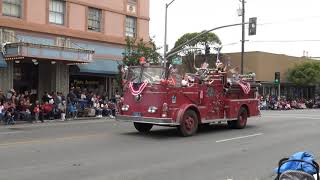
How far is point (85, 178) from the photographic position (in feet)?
31.1

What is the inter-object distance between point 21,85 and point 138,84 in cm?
1527

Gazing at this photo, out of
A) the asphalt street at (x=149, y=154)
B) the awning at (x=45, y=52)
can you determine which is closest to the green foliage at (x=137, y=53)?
the awning at (x=45, y=52)

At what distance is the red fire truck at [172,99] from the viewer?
17.1 meters

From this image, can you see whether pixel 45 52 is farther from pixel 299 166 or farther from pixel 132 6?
pixel 299 166

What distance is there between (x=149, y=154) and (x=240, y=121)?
8744 mm

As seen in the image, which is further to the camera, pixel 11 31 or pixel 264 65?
pixel 264 65

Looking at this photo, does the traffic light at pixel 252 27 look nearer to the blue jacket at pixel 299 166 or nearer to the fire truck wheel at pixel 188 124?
the fire truck wheel at pixel 188 124

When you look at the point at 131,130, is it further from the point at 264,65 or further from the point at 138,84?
the point at 264,65

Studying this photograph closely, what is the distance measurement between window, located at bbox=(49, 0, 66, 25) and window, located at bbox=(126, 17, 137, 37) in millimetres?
6672

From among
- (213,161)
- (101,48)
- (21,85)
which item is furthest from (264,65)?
(213,161)

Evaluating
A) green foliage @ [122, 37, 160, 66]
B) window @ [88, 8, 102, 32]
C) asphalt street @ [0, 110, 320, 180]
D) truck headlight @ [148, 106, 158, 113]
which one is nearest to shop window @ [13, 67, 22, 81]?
window @ [88, 8, 102, 32]

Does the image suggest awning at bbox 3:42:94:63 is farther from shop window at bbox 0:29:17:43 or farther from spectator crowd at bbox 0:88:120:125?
spectator crowd at bbox 0:88:120:125

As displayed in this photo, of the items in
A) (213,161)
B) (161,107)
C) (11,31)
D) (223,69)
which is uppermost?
(11,31)

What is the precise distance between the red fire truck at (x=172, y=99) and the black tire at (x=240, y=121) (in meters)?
1.13
